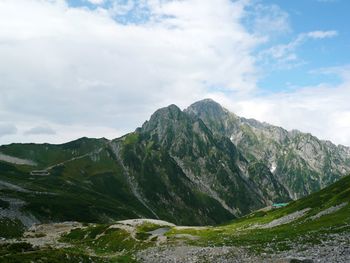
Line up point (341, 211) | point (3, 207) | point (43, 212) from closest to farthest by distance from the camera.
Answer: point (341, 211), point (3, 207), point (43, 212)

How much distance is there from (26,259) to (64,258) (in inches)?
190

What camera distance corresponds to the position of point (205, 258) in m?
52.9

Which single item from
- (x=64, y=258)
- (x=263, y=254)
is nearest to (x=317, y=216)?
(x=263, y=254)

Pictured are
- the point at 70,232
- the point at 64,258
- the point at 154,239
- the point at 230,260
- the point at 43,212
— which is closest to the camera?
the point at 64,258

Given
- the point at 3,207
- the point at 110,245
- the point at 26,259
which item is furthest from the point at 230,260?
the point at 3,207

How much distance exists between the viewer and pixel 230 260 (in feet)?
158

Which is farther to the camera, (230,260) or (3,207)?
(3,207)

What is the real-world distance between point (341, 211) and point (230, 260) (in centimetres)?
4400

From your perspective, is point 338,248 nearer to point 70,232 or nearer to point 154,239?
point 154,239

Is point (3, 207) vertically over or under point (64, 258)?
over

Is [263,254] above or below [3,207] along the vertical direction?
below

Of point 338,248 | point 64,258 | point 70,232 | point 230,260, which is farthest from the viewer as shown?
point 70,232

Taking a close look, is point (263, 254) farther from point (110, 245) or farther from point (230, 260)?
point (110, 245)

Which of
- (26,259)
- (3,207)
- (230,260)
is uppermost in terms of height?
(3,207)
